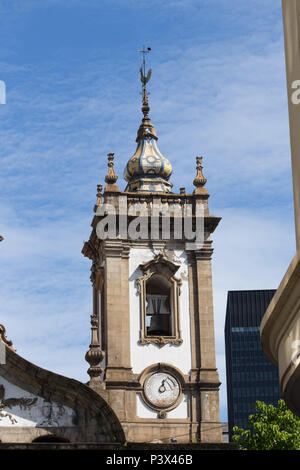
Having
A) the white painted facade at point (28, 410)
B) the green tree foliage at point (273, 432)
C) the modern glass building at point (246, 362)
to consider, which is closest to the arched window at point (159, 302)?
the green tree foliage at point (273, 432)

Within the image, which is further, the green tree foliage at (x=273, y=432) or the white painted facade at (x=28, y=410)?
the green tree foliage at (x=273, y=432)

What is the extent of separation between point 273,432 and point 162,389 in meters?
5.54

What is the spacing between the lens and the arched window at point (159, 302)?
4091 cm

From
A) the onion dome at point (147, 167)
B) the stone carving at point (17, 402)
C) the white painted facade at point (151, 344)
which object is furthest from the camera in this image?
the onion dome at point (147, 167)

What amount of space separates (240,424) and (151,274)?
259ft

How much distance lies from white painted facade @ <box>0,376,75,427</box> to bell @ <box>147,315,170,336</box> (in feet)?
43.4

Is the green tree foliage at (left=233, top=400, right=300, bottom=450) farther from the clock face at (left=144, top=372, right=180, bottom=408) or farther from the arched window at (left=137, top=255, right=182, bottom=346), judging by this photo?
the arched window at (left=137, top=255, right=182, bottom=346)

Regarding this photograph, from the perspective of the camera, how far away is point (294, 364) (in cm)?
851

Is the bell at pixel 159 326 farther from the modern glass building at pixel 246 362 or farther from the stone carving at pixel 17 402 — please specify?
the modern glass building at pixel 246 362

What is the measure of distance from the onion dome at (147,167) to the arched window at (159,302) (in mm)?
4258

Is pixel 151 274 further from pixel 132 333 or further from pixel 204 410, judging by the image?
pixel 204 410

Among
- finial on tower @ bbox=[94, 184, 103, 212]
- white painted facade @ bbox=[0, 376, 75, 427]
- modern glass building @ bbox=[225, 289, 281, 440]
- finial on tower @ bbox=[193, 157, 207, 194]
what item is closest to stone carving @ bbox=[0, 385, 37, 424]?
white painted facade @ bbox=[0, 376, 75, 427]
